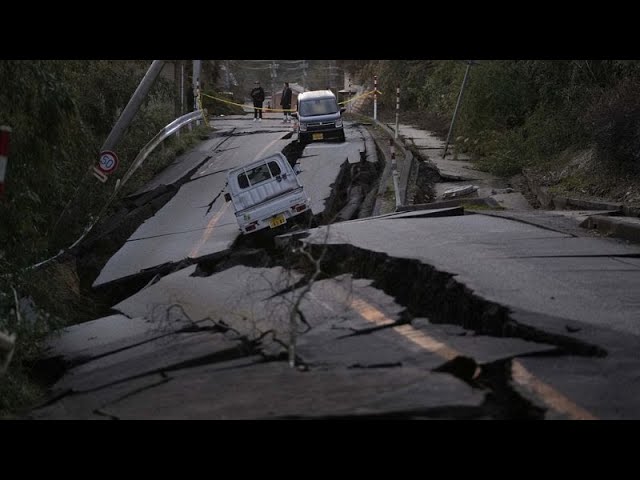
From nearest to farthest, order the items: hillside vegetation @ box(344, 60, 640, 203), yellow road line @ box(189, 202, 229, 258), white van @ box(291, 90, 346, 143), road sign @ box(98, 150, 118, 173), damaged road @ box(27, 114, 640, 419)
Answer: damaged road @ box(27, 114, 640, 419) < yellow road line @ box(189, 202, 229, 258) < hillside vegetation @ box(344, 60, 640, 203) < road sign @ box(98, 150, 118, 173) < white van @ box(291, 90, 346, 143)

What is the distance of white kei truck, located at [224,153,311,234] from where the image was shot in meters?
16.4

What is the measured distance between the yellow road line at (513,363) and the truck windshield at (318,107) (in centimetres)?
2062

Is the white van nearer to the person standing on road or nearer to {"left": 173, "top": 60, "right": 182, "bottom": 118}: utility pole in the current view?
{"left": 173, "top": 60, "right": 182, "bottom": 118}: utility pole

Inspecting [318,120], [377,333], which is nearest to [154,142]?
[318,120]

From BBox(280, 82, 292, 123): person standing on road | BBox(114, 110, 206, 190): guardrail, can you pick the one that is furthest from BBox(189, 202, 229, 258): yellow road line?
BBox(280, 82, 292, 123): person standing on road

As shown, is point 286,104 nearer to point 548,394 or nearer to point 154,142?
point 154,142

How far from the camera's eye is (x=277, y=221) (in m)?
16.5

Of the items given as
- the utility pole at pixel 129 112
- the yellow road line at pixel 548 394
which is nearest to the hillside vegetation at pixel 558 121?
the utility pole at pixel 129 112

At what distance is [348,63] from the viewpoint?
5497 cm

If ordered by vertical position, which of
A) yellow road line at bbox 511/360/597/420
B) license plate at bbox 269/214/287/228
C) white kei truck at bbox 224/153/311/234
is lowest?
license plate at bbox 269/214/287/228

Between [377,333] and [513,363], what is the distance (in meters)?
1.48

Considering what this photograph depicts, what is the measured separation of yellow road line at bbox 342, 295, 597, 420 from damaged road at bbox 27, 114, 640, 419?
0.02m
